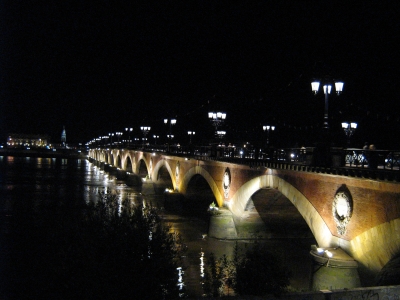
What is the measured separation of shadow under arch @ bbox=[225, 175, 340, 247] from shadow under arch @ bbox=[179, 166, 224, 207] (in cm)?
152

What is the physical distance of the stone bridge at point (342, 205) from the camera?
12742mm

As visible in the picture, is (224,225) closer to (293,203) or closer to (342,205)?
(293,203)

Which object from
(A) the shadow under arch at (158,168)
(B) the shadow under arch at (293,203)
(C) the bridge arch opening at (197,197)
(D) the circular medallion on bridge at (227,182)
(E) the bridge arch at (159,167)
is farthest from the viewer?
(A) the shadow under arch at (158,168)

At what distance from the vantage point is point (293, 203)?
18875 millimetres

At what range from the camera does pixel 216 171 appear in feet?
96.9

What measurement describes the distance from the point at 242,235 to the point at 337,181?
11.3 metres

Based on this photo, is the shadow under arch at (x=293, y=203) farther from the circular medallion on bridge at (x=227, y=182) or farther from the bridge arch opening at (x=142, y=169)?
the bridge arch opening at (x=142, y=169)

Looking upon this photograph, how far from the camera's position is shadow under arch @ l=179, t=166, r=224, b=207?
28495mm

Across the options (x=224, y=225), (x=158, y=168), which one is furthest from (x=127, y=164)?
(x=224, y=225)

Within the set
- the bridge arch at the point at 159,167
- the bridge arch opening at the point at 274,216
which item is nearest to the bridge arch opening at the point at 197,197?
the bridge arch at the point at 159,167

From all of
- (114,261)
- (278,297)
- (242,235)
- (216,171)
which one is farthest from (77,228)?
(216,171)

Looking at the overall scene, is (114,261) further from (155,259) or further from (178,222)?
(178,222)

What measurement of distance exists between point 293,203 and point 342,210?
151 inches

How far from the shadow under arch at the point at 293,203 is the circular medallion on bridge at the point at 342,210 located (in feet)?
1.77
